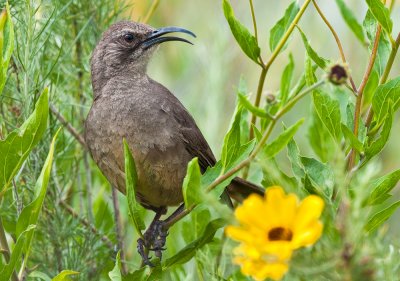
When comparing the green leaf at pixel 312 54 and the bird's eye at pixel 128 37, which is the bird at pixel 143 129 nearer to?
the bird's eye at pixel 128 37

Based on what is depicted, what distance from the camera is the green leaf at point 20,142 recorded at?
2.42m

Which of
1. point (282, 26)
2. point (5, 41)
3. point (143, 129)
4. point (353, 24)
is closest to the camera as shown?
point (5, 41)

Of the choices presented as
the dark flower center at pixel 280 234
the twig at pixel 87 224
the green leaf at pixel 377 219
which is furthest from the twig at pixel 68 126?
the dark flower center at pixel 280 234

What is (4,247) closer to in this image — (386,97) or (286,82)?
(286,82)

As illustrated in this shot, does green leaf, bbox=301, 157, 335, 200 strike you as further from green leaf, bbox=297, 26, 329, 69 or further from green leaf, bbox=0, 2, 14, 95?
green leaf, bbox=0, 2, 14, 95

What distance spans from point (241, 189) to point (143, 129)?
53cm

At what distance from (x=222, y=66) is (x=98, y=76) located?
2.59ft

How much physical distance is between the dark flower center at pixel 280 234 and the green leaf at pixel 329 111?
104 centimetres

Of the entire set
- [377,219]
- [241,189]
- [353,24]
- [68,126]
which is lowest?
[241,189]

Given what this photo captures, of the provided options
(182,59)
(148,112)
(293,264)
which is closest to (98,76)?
(148,112)

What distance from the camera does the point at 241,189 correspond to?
12.1 ft

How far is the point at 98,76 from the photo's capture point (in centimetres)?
397

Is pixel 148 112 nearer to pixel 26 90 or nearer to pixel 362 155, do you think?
pixel 26 90

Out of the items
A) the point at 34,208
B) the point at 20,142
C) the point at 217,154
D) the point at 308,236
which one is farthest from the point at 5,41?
the point at 217,154
